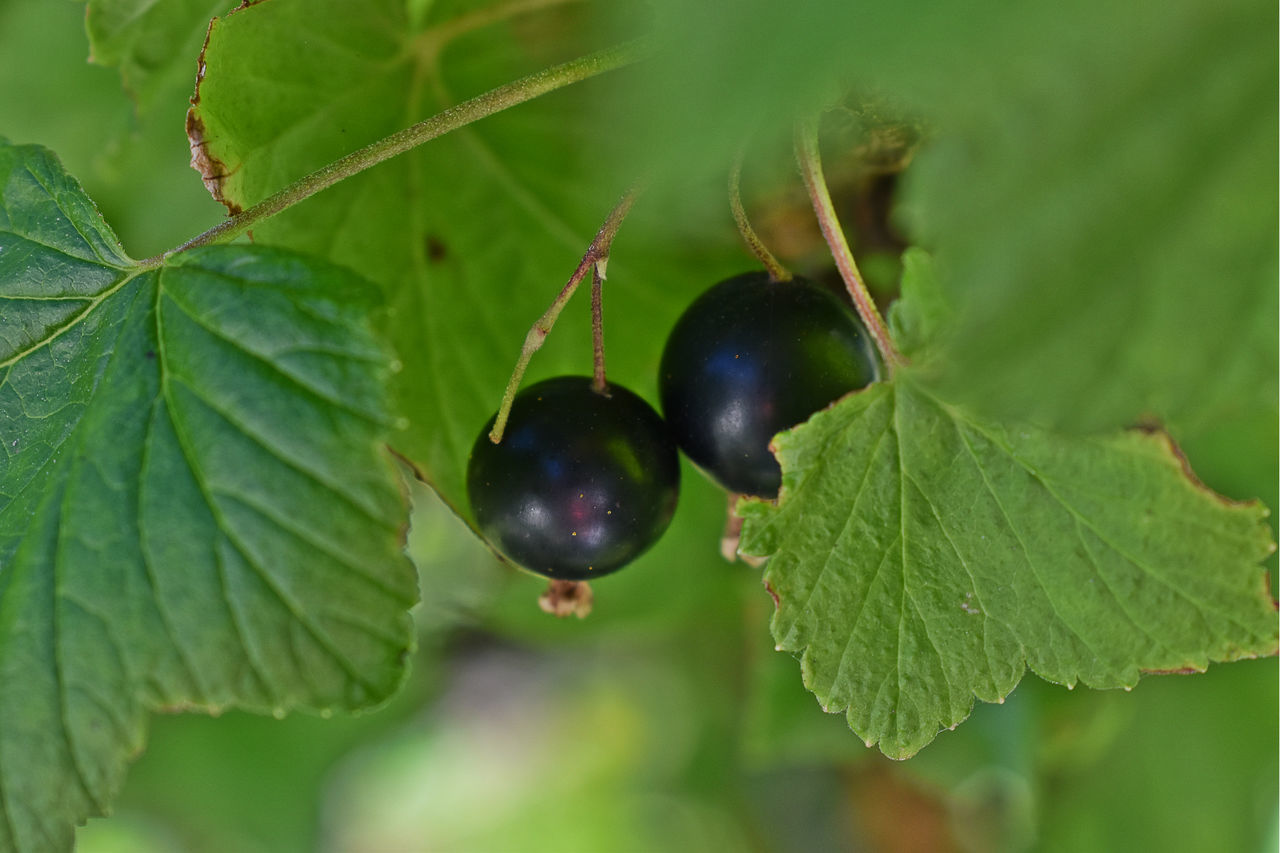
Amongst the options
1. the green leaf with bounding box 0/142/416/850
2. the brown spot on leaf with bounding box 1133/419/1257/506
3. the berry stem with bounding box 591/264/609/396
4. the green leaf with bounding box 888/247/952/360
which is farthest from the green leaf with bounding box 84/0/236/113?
the brown spot on leaf with bounding box 1133/419/1257/506

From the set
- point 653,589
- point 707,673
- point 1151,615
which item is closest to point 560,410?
point 1151,615

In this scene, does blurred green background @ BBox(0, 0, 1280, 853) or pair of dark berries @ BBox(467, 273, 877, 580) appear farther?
blurred green background @ BBox(0, 0, 1280, 853)

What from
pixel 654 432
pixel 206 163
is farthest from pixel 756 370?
pixel 206 163

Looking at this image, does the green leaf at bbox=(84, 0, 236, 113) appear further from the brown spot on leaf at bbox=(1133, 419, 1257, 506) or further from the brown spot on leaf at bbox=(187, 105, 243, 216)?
the brown spot on leaf at bbox=(1133, 419, 1257, 506)

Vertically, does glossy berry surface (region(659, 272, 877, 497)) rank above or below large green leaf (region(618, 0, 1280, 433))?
below

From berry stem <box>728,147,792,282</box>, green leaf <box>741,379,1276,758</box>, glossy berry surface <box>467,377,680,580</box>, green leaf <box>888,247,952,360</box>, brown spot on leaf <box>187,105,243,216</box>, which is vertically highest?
brown spot on leaf <box>187,105,243,216</box>

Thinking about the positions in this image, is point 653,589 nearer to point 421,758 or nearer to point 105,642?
point 105,642

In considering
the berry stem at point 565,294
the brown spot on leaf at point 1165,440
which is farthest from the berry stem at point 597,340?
the brown spot on leaf at point 1165,440
